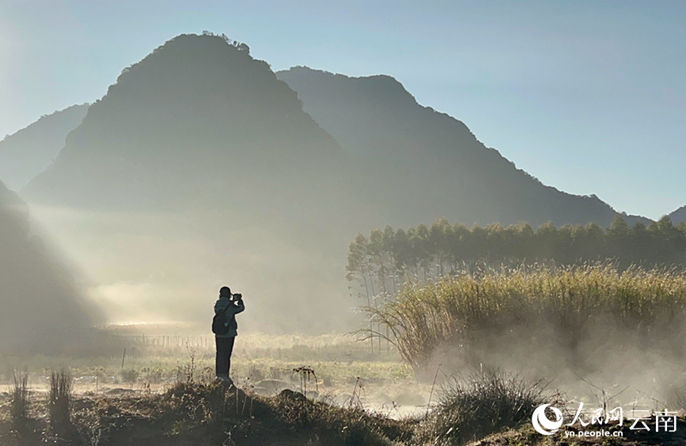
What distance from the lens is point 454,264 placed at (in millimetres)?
66562

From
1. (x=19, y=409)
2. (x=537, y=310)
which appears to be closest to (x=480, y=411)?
(x=537, y=310)

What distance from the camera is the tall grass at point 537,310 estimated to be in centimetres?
1564

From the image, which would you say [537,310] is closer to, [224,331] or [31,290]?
[224,331]

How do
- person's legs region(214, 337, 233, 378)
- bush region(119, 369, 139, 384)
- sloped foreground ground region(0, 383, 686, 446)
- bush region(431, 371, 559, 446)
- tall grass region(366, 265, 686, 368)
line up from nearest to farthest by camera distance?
bush region(431, 371, 559, 446), sloped foreground ground region(0, 383, 686, 446), person's legs region(214, 337, 233, 378), tall grass region(366, 265, 686, 368), bush region(119, 369, 139, 384)

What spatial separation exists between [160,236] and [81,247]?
2039cm

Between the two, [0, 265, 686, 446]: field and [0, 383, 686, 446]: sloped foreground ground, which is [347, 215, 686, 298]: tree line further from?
[0, 383, 686, 446]: sloped foreground ground

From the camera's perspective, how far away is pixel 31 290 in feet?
320

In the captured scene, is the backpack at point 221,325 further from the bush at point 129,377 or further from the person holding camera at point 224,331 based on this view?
the bush at point 129,377

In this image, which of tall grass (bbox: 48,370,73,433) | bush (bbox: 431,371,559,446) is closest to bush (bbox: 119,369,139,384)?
tall grass (bbox: 48,370,73,433)

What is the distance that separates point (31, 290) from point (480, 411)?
323ft

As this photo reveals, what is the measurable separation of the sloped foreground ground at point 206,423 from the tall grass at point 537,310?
502 cm

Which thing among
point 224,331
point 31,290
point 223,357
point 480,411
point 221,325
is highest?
Answer: point 31,290

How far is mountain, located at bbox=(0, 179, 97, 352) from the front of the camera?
85688mm

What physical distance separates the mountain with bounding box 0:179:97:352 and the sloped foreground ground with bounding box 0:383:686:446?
6970cm
